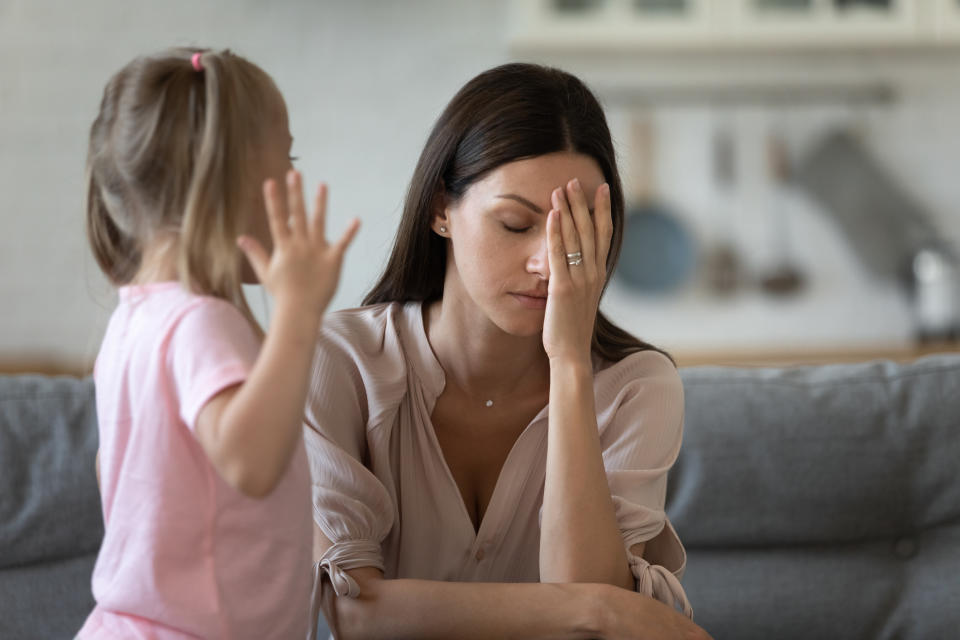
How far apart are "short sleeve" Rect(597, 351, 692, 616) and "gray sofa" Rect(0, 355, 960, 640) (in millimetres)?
336

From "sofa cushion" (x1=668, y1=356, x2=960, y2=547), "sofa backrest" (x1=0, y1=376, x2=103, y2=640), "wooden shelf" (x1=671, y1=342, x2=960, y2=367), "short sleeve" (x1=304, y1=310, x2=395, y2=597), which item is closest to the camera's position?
"short sleeve" (x1=304, y1=310, x2=395, y2=597)

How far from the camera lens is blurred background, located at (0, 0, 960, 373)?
3.46 metres

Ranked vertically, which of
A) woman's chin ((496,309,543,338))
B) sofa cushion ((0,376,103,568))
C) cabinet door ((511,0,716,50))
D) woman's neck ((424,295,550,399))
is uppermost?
cabinet door ((511,0,716,50))

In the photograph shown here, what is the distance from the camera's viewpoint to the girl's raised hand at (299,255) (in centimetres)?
95

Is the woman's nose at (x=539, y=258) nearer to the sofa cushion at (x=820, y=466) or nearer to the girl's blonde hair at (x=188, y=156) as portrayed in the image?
the girl's blonde hair at (x=188, y=156)

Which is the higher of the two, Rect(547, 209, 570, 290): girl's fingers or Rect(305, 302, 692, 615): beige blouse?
Rect(547, 209, 570, 290): girl's fingers

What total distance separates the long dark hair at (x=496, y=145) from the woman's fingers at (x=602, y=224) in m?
0.08

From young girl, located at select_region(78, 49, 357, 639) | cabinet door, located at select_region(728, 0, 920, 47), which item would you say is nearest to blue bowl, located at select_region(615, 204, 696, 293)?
cabinet door, located at select_region(728, 0, 920, 47)

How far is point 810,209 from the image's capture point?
3686mm

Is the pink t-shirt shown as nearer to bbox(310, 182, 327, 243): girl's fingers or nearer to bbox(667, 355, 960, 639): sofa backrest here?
bbox(310, 182, 327, 243): girl's fingers

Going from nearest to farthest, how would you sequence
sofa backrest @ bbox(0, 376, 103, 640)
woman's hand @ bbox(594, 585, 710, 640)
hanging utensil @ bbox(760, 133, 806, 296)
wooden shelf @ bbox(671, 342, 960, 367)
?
1. woman's hand @ bbox(594, 585, 710, 640)
2. sofa backrest @ bbox(0, 376, 103, 640)
3. wooden shelf @ bbox(671, 342, 960, 367)
4. hanging utensil @ bbox(760, 133, 806, 296)

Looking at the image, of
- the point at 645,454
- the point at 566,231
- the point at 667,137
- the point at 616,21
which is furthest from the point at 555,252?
the point at 667,137

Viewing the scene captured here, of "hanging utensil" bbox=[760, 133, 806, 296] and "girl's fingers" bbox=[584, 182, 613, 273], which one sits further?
"hanging utensil" bbox=[760, 133, 806, 296]

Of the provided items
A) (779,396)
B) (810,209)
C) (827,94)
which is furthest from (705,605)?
(827,94)
